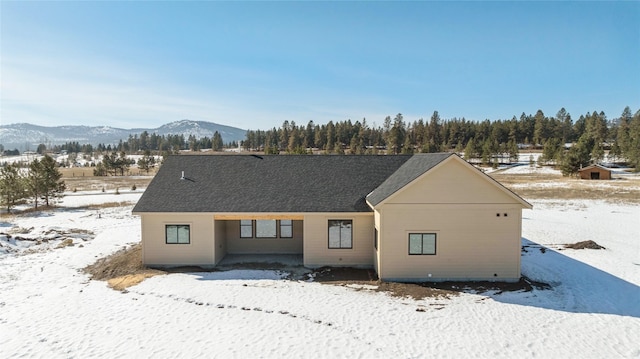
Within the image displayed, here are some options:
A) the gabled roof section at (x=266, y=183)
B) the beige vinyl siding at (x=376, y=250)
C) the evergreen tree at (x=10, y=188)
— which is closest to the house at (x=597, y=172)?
the gabled roof section at (x=266, y=183)

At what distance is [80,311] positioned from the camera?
1250 cm

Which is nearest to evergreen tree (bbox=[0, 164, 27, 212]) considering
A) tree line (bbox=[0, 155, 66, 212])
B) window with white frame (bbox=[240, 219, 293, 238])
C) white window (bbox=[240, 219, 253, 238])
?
tree line (bbox=[0, 155, 66, 212])

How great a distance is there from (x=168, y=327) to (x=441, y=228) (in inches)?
434

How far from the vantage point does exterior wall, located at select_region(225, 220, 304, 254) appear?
19953 millimetres

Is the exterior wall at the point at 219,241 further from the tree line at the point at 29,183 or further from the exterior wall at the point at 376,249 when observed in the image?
the tree line at the point at 29,183

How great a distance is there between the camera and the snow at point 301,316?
10125mm

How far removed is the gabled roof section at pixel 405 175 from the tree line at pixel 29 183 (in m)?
33.8

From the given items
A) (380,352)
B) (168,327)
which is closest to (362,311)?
(380,352)

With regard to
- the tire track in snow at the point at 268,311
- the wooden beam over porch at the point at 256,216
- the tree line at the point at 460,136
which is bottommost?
the tire track in snow at the point at 268,311

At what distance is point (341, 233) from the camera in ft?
58.0

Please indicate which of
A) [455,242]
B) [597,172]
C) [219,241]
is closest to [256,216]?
[219,241]

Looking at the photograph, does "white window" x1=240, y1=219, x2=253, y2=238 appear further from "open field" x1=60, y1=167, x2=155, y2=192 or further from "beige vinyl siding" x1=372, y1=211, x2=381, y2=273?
"open field" x1=60, y1=167, x2=155, y2=192

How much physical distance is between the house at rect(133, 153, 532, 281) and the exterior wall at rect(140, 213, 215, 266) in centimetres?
5

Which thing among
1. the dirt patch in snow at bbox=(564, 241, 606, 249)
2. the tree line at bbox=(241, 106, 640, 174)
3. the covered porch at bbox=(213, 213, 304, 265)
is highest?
the tree line at bbox=(241, 106, 640, 174)
